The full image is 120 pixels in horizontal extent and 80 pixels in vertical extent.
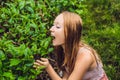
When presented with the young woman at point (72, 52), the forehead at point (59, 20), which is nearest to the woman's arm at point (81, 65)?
the young woman at point (72, 52)

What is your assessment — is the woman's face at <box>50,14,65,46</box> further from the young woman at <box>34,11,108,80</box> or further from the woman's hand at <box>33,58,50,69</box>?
the woman's hand at <box>33,58,50,69</box>

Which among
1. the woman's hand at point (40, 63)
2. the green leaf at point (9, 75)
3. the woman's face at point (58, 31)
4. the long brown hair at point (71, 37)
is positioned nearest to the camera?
the green leaf at point (9, 75)

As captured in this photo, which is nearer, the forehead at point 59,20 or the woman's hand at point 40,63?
the woman's hand at point 40,63

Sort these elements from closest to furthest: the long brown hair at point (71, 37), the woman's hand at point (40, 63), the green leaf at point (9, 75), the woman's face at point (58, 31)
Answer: the green leaf at point (9, 75)
the woman's hand at point (40, 63)
the woman's face at point (58, 31)
the long brown hair at point (71, 37)

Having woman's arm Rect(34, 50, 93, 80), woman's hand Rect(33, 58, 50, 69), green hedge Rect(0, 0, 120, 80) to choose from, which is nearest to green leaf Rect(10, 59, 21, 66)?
green hedge Rect(0, 0, 120, 80)

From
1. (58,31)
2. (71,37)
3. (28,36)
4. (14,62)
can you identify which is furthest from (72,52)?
(14,62)

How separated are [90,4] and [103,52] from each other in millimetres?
1774

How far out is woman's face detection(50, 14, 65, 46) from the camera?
3461 mm

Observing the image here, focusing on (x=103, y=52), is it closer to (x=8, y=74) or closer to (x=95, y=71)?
(x=95, y=71)

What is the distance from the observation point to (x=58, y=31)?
11.5ft

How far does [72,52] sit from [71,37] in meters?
0.15

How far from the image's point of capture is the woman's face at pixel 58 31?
11.4 feet

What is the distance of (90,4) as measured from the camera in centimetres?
764

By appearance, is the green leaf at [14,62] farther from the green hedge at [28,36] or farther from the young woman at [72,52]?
the young woman at [72,52]
